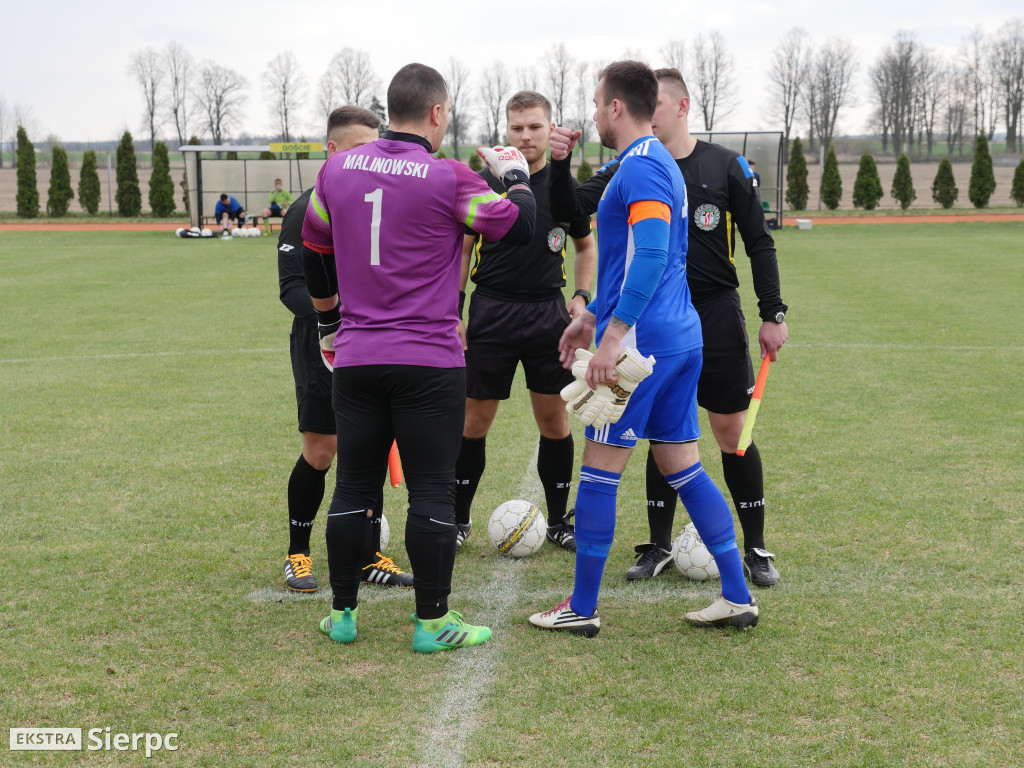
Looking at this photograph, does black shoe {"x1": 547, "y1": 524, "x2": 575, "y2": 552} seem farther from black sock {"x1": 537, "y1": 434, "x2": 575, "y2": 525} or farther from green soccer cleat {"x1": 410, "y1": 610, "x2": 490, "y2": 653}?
green soccer cleat {"x1": 410, "y1": 610, "x2": 490, "y2": 653}

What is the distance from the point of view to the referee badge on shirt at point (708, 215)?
4289mm

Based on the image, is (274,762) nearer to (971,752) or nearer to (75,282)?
(971,752)

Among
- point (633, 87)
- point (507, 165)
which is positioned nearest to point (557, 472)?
point (507, 165)

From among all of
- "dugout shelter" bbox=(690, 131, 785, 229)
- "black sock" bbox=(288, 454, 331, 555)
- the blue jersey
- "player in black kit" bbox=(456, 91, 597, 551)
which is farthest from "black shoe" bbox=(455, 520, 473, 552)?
"dugout shelter" bbox=(690, 131, 785, 229)

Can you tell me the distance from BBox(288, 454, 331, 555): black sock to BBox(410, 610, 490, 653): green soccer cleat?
1051 millimetres

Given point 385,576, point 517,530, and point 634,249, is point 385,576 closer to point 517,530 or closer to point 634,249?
point 517,530

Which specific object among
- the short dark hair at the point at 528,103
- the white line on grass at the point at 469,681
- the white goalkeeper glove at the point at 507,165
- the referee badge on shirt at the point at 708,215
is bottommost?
the white line on grass at the point at 469,681

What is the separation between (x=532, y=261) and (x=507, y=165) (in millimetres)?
1159

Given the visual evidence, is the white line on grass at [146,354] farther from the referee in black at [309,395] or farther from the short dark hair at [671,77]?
the short dark hair at [671,77]

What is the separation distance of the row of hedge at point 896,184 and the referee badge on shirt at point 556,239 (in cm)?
3820

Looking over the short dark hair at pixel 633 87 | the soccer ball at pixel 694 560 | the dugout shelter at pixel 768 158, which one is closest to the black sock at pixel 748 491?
the soccer ball at pixel 694 560

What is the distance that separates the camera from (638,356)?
11.7ft

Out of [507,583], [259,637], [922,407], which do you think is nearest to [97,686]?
[259,637]

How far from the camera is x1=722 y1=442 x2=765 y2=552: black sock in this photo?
448 cm
